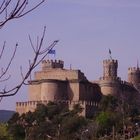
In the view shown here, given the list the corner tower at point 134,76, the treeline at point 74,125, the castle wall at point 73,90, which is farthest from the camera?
the corner tower at point 134,76

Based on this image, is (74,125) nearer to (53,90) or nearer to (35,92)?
(53,90)

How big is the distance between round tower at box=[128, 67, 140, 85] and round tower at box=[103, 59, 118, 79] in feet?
12.2

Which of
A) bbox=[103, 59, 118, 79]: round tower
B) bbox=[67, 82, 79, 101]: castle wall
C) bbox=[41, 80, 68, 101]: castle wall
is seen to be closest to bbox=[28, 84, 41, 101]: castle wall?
bbox=[41, 80, 68, 101]: castle wall

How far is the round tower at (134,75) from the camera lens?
205 ft

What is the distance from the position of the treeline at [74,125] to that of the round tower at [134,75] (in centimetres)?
1231

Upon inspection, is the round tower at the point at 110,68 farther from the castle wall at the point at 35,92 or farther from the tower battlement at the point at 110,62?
the castle wall at the point at 35,92

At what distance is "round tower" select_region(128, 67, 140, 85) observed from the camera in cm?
6238

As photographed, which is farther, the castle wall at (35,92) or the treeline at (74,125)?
the castle wall at (35,92)

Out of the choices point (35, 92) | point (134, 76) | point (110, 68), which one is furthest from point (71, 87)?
point (134, 76)

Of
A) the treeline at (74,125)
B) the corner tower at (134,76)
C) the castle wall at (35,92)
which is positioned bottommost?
the treeline at (74,125)

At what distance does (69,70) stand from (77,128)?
2327 cm

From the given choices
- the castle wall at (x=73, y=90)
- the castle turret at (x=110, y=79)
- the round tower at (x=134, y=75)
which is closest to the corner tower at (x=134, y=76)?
the round tower at (x=134, y=75)

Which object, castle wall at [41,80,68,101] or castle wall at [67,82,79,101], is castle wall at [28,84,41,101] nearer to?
castle wall at [41,80,68,101]

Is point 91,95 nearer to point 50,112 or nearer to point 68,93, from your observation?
point 68,93
